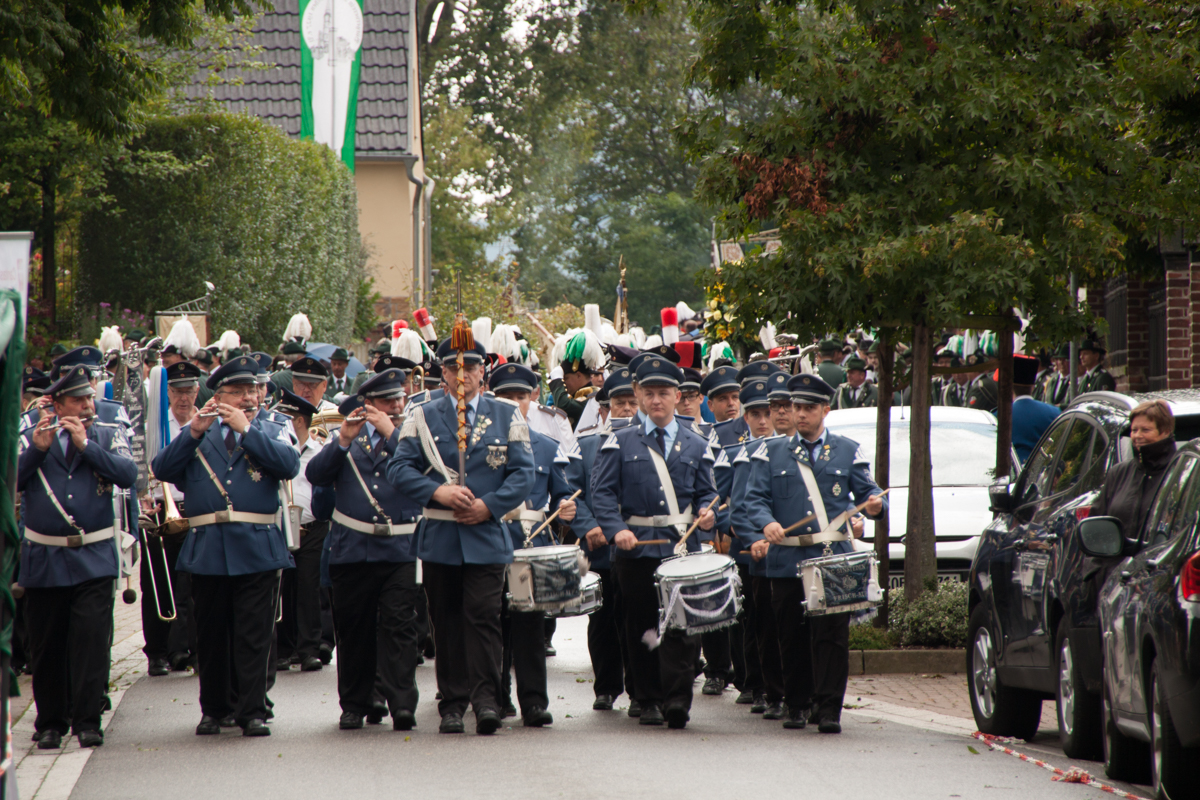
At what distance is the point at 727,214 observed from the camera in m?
12.7

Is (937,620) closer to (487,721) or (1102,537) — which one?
(487,721)

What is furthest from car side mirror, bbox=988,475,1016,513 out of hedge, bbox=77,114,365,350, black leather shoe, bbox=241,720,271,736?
hedge, bbox=77,114,365,350

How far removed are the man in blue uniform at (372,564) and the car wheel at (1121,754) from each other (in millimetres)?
3965

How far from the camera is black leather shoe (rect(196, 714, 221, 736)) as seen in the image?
9.80m

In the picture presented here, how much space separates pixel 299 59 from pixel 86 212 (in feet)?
38.8

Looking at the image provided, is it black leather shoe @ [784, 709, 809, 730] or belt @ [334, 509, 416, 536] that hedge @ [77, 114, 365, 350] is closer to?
belt @ [334, 509, 416, 536]

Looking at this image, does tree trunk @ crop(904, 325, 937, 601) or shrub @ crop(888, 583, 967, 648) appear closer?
shrub @ crop(888, 583, 967, 648)

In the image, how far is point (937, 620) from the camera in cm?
1220

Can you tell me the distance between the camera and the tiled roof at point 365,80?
35750 mm

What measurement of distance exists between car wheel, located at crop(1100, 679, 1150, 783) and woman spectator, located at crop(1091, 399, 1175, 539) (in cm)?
85

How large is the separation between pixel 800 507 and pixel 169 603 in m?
5.35

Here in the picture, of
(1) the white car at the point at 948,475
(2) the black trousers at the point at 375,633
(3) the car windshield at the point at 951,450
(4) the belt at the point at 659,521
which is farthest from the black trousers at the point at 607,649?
(3) the car windshield at the point at 951,450

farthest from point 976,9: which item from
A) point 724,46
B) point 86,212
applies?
point 86,212

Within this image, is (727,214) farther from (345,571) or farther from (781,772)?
(781,772)
